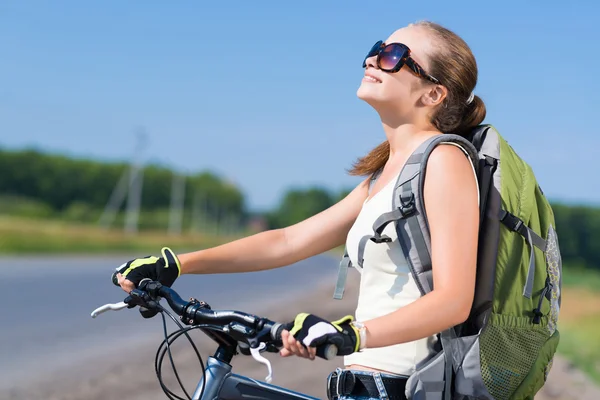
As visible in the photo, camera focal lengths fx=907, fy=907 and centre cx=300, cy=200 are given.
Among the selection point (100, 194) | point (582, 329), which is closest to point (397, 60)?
point (582, 329)

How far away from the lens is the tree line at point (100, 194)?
253ft

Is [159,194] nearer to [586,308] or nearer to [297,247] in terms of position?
[586,308]

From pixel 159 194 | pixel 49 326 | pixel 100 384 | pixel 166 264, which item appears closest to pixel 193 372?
pixel 100 384

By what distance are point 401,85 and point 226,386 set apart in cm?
97

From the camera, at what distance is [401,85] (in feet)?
8.50

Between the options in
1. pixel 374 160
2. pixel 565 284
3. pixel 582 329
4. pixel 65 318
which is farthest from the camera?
pixel 565 284

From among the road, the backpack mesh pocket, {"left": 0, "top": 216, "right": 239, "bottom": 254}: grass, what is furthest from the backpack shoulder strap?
{"left": 0, "top": 216, "right": 239, "bottom": 254}: grass

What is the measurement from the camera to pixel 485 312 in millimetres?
2342

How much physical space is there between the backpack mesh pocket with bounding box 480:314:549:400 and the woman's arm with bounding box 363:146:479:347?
17 cm

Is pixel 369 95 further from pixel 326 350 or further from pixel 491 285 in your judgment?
pixel 326 350

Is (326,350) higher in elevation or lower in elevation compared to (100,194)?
higher

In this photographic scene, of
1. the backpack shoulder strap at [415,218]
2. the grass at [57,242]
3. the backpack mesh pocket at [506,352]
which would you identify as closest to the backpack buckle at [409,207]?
the backpack shoulder strap at [415,218]

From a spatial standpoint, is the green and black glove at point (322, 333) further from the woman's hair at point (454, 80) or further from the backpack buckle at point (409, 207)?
the woman's hair at point (454, 80)

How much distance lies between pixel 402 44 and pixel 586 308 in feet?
57.4
